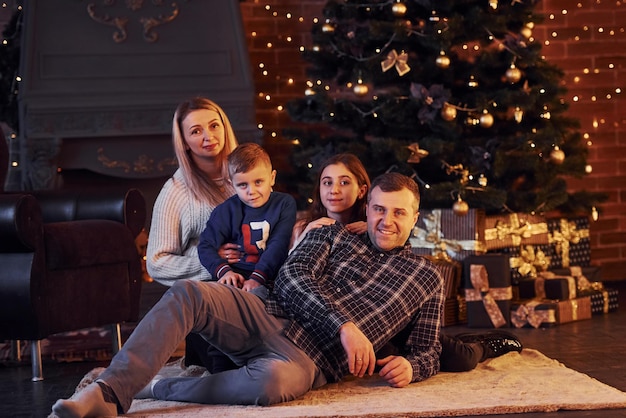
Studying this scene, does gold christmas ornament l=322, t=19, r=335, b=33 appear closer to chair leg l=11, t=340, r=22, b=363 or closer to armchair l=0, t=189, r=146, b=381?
armchair l=0, t=189, r=146, b=381

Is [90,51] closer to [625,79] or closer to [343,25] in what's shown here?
[343,25]

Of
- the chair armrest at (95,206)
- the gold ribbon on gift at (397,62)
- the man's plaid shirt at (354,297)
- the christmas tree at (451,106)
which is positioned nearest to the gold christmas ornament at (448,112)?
the christmas tree at (451,106)

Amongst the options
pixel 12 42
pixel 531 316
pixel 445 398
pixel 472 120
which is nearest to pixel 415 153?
pixel 472 120

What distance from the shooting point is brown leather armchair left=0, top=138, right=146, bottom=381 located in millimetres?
3884

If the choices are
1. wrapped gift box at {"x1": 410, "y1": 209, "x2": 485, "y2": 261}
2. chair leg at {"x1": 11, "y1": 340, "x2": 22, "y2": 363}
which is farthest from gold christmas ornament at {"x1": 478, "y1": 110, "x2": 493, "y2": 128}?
chair leg at {"x1": 11, "y1": 340, "x2": 22, "y2": 363}

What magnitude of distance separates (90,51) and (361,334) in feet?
11.6

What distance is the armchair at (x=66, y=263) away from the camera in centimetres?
388

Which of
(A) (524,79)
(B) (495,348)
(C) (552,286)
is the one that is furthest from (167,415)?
(A) (524,79)

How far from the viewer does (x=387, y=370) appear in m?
3.26

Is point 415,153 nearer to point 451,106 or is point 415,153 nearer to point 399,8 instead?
point 451,106

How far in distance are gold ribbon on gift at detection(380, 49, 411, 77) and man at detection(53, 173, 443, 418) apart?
2.09m

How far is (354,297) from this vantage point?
3.31 m

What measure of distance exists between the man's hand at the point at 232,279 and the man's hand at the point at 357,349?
48 centimetres

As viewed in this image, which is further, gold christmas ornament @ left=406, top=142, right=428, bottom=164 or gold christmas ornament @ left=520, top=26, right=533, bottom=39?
gold christmas ornament @ left=520, top=26, right=533, bottom=39
